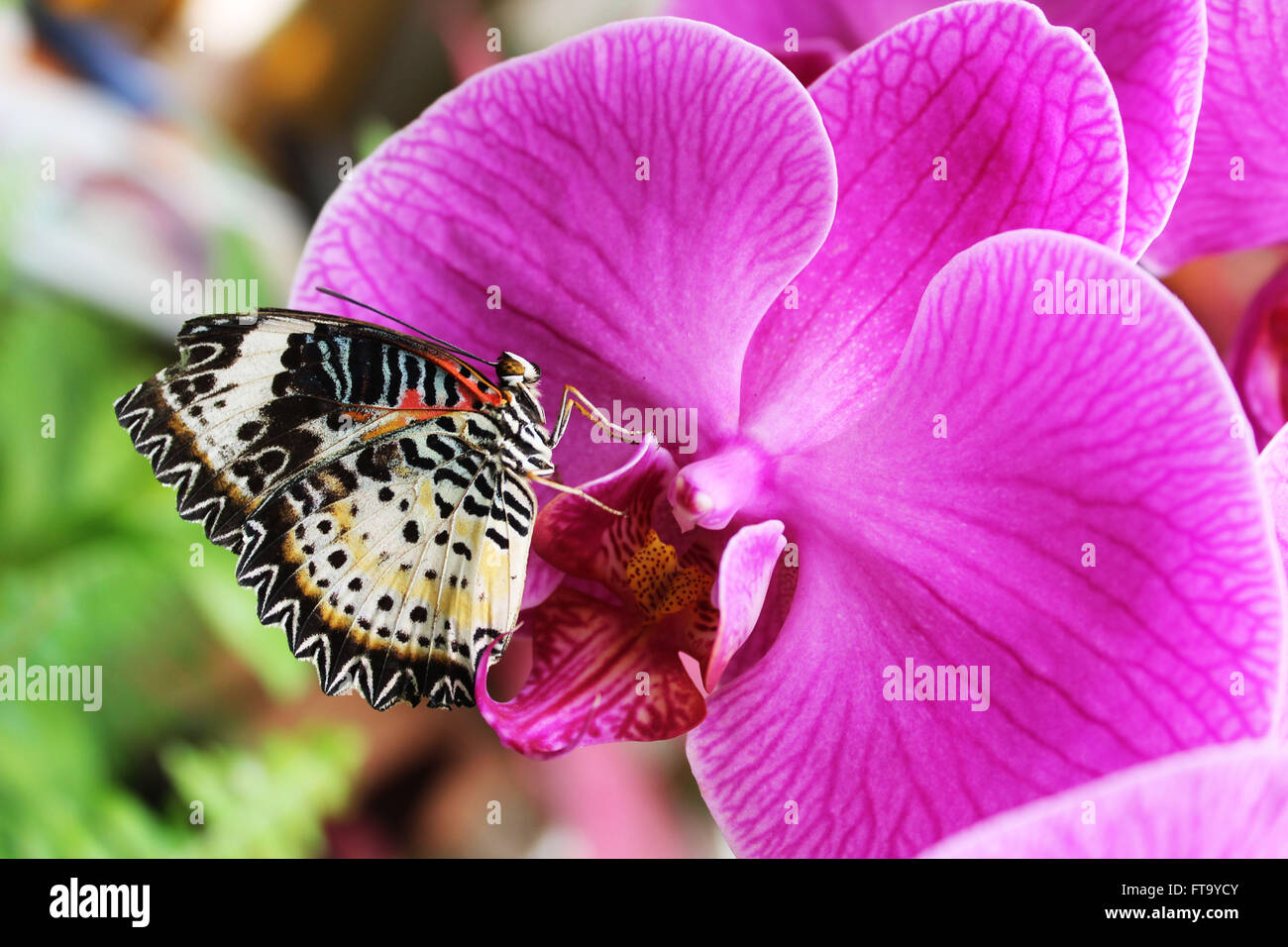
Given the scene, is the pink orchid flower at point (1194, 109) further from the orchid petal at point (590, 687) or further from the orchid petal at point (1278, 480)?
the orchid petal at point (590, 687)

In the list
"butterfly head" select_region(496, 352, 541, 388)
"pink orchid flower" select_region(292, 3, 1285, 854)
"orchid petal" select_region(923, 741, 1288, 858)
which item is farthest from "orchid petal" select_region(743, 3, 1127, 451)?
"orchid petal" select_region(923, 741, 1288, 858)

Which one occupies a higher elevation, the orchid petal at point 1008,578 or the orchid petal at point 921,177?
the orchid petal at point 921,177

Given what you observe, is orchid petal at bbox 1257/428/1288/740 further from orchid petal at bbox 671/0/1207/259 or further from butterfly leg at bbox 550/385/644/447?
butterfly leg at bbox 550/385/644/447

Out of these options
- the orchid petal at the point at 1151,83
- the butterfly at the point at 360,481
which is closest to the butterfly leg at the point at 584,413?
the butterfly at the point at 360,481

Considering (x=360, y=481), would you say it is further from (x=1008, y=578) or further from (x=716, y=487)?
(x=1008, y=578)

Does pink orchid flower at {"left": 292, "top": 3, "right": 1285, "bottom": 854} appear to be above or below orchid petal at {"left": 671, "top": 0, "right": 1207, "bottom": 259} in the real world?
below
